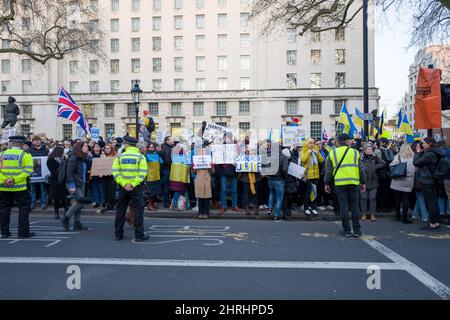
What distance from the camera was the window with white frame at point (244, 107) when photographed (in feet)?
195

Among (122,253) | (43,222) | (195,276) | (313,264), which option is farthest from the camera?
(43,222)

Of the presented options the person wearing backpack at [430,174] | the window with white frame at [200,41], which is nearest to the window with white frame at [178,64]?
the window with white frame at [200,41]

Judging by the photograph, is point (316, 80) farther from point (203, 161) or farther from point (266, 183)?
point (203, 161)

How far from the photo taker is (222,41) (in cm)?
5969

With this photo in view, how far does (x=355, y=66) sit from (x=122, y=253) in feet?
183

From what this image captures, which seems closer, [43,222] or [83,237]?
[83,237]

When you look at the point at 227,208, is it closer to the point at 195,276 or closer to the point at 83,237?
the point at 83,237

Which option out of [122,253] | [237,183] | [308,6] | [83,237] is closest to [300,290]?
[122,253]

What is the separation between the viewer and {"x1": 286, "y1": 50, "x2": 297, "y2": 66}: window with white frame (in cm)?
5781

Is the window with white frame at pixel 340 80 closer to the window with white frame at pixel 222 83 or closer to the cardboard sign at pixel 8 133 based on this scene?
the window with white frame at pixel 222 83

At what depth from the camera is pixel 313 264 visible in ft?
20.5

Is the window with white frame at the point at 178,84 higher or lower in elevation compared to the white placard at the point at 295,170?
higher

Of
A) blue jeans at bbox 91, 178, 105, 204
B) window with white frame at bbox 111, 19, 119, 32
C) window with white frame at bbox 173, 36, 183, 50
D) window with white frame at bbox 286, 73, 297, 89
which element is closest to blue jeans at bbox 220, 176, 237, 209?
blue jeans at bbox 91, 178, 105, 204

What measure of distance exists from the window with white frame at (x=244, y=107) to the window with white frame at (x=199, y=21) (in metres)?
12.7
